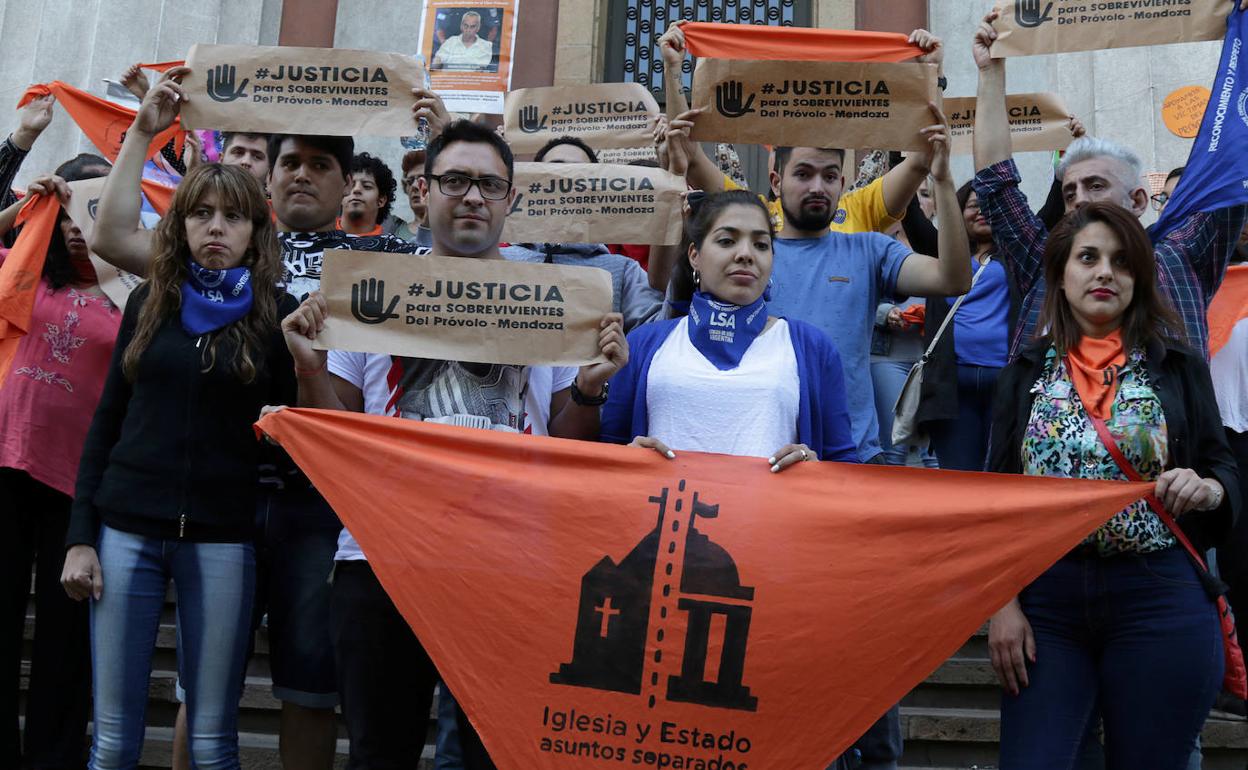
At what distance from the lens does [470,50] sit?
7.85 metres

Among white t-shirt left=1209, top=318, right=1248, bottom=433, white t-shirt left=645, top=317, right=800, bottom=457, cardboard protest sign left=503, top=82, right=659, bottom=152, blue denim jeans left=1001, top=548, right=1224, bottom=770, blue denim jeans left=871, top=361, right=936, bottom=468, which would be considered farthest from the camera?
cardboard protest sign left=503, top=82, right=659, bottom=152

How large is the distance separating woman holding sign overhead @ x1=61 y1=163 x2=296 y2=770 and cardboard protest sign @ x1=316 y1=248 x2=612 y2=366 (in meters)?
0.42

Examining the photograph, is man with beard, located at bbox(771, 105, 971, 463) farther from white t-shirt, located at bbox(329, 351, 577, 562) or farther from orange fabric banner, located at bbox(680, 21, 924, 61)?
white t-shirt, located at bbox(329, 351, 577, 562)

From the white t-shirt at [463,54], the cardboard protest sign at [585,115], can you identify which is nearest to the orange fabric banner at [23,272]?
the cardboard protest sign at [585,115]

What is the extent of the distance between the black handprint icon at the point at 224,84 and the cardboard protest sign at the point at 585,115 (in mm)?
2062

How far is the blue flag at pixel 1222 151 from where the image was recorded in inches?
172

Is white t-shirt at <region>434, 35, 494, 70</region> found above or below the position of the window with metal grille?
below

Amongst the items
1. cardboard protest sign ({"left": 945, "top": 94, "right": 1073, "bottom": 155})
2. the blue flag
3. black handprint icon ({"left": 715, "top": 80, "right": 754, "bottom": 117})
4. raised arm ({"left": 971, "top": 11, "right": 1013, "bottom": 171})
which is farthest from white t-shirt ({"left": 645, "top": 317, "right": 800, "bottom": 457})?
cardboard protest sign ({"left": 945, "top": 94, "right": 1073, "bottom": 155})

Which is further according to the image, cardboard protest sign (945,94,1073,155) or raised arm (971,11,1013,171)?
cardboard protest sign (945,94,1073,155)

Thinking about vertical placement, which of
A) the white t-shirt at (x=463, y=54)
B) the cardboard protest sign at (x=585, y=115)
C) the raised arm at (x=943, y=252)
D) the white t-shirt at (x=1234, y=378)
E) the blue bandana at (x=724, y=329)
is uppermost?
the white t-shirt at (x=463, y=54)

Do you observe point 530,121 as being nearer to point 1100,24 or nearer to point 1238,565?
point 1100,24

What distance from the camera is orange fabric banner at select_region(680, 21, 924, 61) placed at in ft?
17.1

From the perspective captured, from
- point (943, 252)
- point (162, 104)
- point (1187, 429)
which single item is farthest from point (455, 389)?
point (1187, 429)

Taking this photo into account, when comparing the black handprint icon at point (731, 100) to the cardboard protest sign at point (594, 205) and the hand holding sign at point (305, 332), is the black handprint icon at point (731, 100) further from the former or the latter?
the hand holding sign at point (305, 332)
